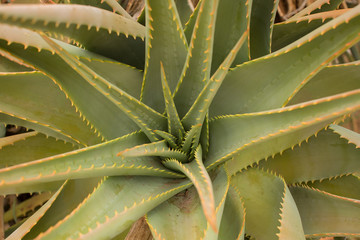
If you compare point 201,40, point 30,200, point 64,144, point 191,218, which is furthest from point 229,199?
point 30,200

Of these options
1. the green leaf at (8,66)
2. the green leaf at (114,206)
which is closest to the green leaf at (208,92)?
the green leaf at (114,206)

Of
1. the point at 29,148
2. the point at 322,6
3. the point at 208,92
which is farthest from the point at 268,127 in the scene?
the point at 29,148

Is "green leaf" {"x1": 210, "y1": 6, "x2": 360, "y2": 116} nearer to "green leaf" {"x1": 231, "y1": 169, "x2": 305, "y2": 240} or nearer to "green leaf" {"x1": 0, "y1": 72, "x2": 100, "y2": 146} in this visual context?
"green leaf" {"x1": 231, "y1": 169, "x2": 305, "y2": 240}

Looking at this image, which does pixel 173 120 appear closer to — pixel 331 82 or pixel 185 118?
pixel 185 118

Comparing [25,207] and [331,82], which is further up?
[331,82]

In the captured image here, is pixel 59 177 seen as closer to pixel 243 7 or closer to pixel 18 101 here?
pixel 18 101

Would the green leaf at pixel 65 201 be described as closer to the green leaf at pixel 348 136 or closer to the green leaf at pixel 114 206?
the green leaf at pixel 114 206
